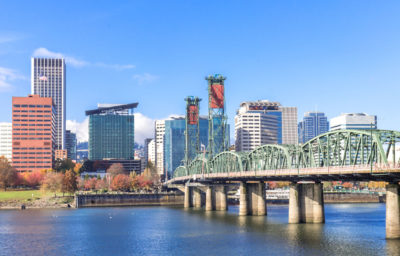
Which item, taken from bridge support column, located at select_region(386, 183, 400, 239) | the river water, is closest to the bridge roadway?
bridge support column, located at select_region(386, 183, 400, 239)

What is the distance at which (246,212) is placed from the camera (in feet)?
540

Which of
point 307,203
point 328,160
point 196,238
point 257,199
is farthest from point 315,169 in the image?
point 257,199

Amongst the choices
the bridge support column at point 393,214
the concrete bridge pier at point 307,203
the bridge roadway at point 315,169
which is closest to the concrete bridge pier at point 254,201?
the bridge roadway at point 315,169

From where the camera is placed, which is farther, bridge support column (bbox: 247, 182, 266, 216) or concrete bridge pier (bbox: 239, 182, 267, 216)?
concrete bridge pier (bbox: 239, 182, 267, 216)

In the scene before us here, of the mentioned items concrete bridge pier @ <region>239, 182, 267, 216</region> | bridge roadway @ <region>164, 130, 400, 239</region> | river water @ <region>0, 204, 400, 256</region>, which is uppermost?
bridge roadway @ <region>164, 130, 400, 239</region>

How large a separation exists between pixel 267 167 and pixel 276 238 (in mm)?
43993

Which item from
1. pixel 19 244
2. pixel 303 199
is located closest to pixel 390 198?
pixel 303 199

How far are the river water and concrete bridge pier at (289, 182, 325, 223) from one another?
3398 millimetres

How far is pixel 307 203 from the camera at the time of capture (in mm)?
128625

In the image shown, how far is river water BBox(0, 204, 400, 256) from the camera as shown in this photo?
9094 centimetres

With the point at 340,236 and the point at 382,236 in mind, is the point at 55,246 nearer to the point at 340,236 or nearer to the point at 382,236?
the point at 340,236

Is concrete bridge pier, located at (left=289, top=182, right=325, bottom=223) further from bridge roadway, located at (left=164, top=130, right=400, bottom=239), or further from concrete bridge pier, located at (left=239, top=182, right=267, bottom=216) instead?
concrete bridge pier, located at (left=239, top=182, right=267, bottom=216)

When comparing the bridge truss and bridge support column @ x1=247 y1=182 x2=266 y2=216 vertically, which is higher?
the bridge truss

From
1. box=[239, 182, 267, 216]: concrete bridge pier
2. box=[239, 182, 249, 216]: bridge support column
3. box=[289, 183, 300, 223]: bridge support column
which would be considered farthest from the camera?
box=[239, 182, 249, 216]: bridge support column
